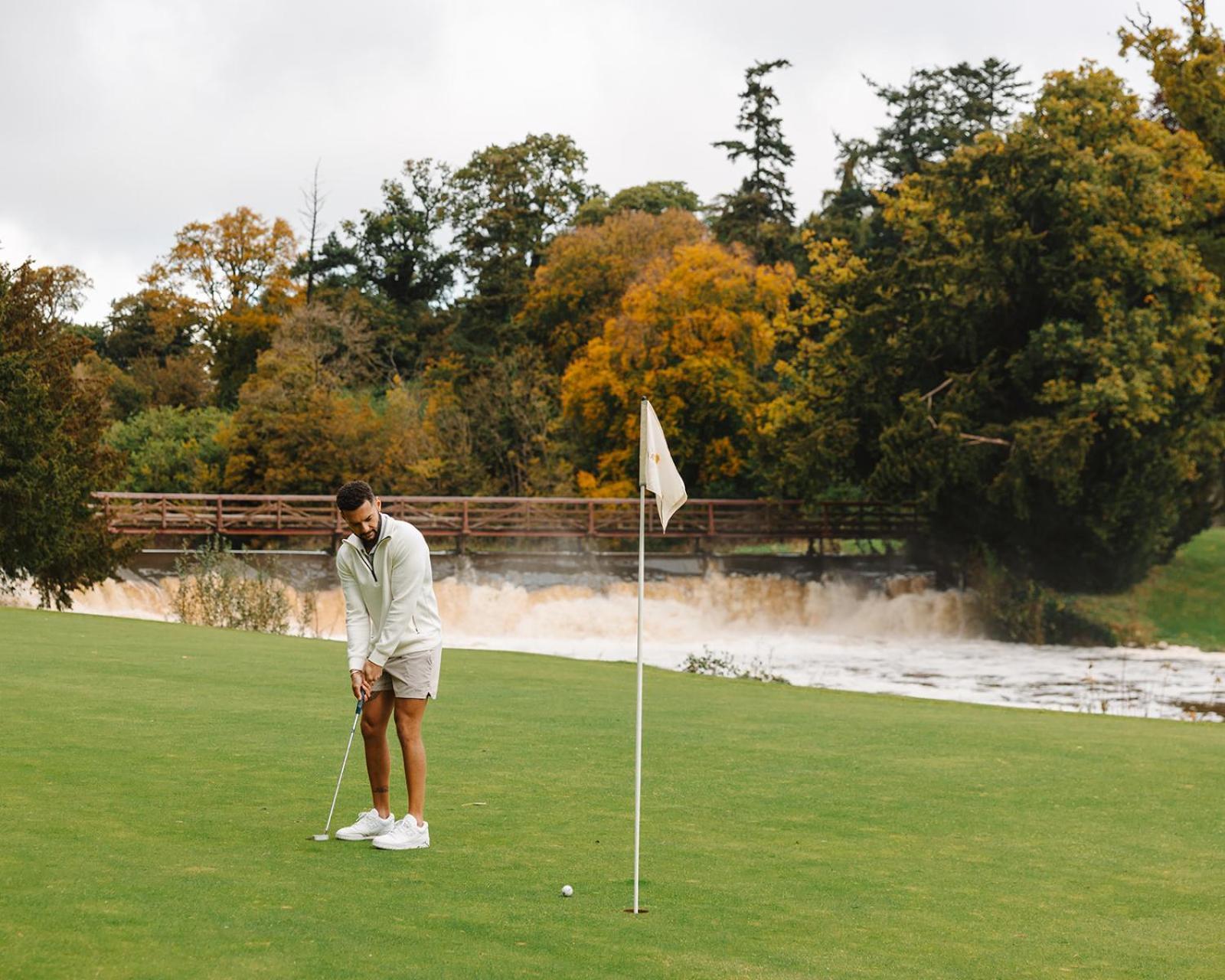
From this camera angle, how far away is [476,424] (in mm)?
55438

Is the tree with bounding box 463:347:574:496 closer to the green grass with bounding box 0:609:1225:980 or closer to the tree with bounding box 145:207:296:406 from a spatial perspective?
the tree with bounding box 145:207:296:406

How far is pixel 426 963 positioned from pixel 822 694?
1555 cm

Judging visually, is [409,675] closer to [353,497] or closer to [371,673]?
[371,673]

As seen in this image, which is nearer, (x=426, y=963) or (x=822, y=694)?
(x=426, y=963)

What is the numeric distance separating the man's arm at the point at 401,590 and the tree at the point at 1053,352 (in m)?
32.0

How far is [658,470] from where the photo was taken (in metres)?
7.02

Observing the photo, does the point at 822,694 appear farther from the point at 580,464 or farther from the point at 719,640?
the point at 580,464

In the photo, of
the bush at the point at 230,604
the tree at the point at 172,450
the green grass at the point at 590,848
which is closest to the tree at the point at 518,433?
the tree at the point at 172,450

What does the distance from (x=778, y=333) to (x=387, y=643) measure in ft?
148

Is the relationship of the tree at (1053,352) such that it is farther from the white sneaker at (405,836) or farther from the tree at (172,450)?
the white sneaker at (405,836)

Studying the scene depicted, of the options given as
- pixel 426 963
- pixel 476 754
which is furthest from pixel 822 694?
pixel 426 963

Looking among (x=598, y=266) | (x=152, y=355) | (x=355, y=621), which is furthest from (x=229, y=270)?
(x=355, y=621)

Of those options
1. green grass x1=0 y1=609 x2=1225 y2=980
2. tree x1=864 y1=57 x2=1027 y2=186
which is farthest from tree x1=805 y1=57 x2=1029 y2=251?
green grass x1=0 y1=609 x2=1225 y2=980

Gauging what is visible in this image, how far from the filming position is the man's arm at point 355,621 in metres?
7.59
